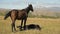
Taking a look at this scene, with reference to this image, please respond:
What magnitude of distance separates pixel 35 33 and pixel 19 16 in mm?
2317

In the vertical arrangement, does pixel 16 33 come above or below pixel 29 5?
below

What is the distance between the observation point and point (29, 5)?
16953 millimetres

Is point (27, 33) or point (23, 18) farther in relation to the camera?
point (23, 18)

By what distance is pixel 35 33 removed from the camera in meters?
14.5

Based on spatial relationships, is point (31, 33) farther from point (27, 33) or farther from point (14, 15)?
point (14, 15)

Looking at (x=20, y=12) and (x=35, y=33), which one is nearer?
(x=35, y=33)

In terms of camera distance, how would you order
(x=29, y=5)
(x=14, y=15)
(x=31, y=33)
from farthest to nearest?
(x=29, y=5), (x=14, y=15), (x=31, y=33)

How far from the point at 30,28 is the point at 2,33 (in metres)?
3.63

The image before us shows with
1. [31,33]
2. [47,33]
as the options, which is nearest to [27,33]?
[31,33]

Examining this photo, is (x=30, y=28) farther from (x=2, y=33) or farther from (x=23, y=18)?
(x=2, y=33)

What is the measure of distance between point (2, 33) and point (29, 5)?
3661 mm

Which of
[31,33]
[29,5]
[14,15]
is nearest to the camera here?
[31,33]

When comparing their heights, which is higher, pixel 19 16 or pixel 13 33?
pixel 19 16

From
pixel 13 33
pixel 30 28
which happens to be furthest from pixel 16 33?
pixel 30 28
